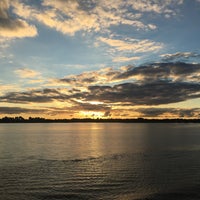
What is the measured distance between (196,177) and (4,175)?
2455 centimetres

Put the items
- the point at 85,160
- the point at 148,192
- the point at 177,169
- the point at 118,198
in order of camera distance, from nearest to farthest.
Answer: the point at 118,198 < the point at 148,192 < the point at 177,169 < the point at 85,160

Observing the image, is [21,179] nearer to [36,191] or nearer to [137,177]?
[36,191]

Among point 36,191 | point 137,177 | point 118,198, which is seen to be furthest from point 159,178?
point 36,191

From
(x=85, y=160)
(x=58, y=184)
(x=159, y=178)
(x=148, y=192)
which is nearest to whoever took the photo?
(x=148, y=192)

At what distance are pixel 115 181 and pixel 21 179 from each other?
37.6 ft

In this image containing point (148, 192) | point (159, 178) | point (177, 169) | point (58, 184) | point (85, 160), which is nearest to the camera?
point (148, 192)

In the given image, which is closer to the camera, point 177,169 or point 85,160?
point 177,169

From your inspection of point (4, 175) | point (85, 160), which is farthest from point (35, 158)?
point (4, 175)

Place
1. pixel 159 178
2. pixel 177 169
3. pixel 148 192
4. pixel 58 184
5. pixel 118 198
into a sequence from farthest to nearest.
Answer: pixel 177 169 < pixel 159 178 < pixel 58 184 < pixel 148 192 < pixel 118 198

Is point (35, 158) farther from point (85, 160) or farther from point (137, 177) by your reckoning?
point (137, 177)

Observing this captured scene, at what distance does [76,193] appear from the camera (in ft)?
89.1

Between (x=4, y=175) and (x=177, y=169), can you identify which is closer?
(x=4, y=175)

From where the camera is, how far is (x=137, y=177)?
34.1 m

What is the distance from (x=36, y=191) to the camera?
28047mm
